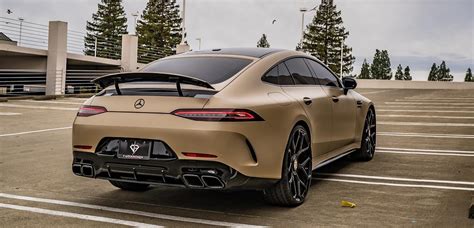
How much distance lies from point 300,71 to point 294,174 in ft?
4.10

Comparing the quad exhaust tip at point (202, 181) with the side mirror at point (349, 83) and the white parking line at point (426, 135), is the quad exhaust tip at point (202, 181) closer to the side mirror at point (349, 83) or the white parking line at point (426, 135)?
the side mirror at point (349, 83)

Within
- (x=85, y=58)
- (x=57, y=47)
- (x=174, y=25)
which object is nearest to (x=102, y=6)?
(x=174, y=25)

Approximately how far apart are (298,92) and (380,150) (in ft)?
12.8

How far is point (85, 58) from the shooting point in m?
31.4

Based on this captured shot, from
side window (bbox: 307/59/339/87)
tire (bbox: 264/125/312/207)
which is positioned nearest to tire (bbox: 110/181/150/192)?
tire (bbox: 264/125/312/207)

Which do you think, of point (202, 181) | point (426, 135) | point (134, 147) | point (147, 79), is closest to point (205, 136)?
point (202, 181)

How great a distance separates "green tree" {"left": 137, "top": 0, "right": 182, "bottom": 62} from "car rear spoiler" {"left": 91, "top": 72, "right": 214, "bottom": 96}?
61251 mm

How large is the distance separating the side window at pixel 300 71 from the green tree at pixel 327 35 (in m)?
70.6

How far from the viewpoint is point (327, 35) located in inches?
2982

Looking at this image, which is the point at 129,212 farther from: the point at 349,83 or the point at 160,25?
the point at 160,25

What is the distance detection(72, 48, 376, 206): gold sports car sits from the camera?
4.01 metres

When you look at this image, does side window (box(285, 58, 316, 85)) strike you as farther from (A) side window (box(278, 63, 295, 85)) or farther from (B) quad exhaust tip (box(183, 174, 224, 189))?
(B) quad exhaust tip (box(183, 174, 224, 189))

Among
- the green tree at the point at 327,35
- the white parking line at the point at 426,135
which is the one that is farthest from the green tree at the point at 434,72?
the white parking line at the point at 426,135

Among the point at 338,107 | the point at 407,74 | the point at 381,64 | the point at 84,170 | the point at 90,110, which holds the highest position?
the point at 381,64
